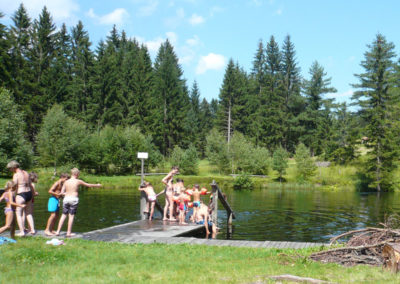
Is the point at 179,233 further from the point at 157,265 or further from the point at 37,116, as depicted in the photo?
the point at 37,116

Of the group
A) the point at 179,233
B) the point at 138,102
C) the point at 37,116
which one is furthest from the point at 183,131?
the point at 179,233

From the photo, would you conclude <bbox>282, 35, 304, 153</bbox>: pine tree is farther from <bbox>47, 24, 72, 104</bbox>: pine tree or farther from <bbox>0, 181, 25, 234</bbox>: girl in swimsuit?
<bbox>0, 181, 25, 234</bbox>: girl in swimsuit

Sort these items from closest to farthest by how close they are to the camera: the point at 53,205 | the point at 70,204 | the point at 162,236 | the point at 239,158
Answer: the point at 70,204, the point at 53,205, the point at 162,236, the point at 239,158

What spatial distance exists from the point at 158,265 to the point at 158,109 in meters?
61.1

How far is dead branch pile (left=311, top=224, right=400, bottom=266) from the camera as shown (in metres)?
7.88

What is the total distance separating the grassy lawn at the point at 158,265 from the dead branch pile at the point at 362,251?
0.40 meters

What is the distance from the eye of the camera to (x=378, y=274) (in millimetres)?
6812

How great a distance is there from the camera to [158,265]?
7.50 metres

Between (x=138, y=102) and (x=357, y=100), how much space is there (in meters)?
35.0

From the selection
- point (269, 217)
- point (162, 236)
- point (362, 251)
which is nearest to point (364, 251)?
point (362, 251)

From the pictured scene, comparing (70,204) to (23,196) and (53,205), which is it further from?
(23,196)

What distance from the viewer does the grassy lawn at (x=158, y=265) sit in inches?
256

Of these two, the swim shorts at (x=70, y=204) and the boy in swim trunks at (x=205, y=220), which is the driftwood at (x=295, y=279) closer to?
the swim shorts at (x=70, y=204)

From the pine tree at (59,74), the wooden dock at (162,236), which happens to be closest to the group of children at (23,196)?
the wooden dock at (162,236)
